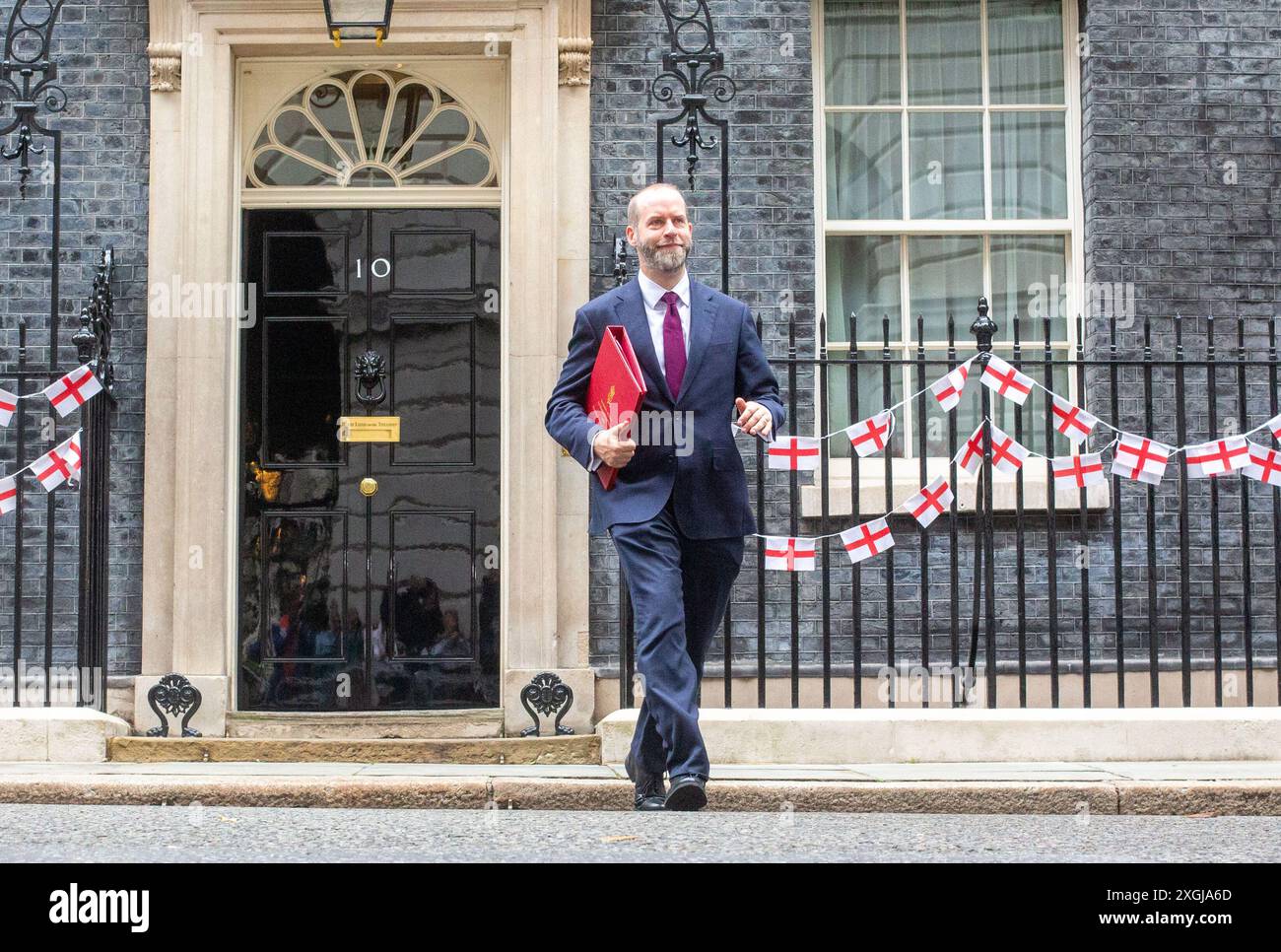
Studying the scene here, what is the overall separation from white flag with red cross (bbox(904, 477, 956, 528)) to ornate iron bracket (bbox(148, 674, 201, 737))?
376cm

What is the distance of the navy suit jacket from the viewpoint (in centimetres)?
598

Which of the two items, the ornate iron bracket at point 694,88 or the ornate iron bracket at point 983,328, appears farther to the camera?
the ornate iron bracket at point 694,88

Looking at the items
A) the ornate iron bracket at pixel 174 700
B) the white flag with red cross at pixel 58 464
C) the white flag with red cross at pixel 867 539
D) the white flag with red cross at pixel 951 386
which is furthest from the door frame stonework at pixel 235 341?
the white flag with red cross at pixel 951 386

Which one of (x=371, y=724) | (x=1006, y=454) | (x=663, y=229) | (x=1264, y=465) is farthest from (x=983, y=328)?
(x=371, y=724)

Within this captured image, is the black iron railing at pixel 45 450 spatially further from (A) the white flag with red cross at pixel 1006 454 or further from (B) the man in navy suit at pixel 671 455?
(A) the white flag with red cross at pixel 1006 454

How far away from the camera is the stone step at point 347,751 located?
8.57 metres

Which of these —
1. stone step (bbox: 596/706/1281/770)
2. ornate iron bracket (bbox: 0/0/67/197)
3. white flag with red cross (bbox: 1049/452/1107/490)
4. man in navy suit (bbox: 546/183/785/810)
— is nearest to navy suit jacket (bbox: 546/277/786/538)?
man in navy suit (bbox: 546/183/785/810)

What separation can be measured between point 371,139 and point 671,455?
181 inches

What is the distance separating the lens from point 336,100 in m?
9.92

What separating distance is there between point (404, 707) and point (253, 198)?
9.43 ft

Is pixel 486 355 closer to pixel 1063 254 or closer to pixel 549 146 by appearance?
pixel 549 146

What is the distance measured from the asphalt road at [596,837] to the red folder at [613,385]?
1.20m

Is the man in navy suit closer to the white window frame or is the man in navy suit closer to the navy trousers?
the navy trousers

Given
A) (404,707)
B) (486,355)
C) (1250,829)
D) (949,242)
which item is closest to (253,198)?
(486,355)
